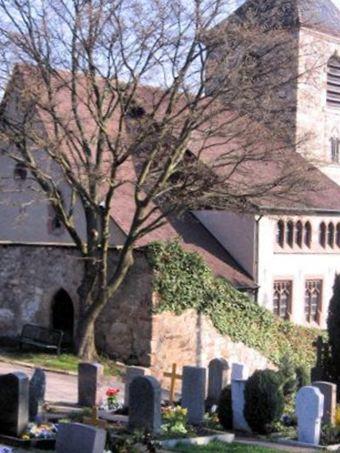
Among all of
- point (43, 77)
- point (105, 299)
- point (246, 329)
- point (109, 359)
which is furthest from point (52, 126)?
point (246, 329)

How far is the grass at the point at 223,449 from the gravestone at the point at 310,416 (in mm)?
1449

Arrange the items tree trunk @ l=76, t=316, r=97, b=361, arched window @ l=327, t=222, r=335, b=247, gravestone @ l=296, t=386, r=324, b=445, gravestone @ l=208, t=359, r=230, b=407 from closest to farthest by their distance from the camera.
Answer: gravestone @ l=296, t=386, r=324, b=445, gravestone @ l=208, t=359, r=230, b=407, tree trunk @ l=76, t=316, r=97, b=361, arched window @ l=327, t=222, r=335, b=247

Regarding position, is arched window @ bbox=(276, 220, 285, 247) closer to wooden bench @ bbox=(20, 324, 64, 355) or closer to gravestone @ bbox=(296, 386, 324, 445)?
wooden bench @ bbox=(20, 324, 64, 355)

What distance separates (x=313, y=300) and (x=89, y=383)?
69.9 ft

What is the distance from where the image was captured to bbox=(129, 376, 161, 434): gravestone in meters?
14.2

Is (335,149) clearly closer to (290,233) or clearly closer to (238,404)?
(290,233)

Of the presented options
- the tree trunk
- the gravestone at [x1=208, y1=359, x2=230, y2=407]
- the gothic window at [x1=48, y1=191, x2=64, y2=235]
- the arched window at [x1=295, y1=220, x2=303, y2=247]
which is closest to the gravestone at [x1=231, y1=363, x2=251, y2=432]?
the gravestone at [x1=208, y1=359, x2=230, y2=407]

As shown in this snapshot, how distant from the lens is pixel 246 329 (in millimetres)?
29359

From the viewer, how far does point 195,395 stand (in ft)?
54.2

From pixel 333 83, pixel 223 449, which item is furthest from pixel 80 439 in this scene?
pixel 333 83

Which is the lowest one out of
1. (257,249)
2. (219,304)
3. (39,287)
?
(219,304)

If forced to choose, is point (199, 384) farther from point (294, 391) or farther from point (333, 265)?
point (333, 265)

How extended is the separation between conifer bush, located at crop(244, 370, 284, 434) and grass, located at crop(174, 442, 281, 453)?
64.5 inches

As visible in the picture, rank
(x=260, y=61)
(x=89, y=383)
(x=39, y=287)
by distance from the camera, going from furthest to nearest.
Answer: (x=39, y=287)
(x=260, y=61)
(x=89, y=383)
